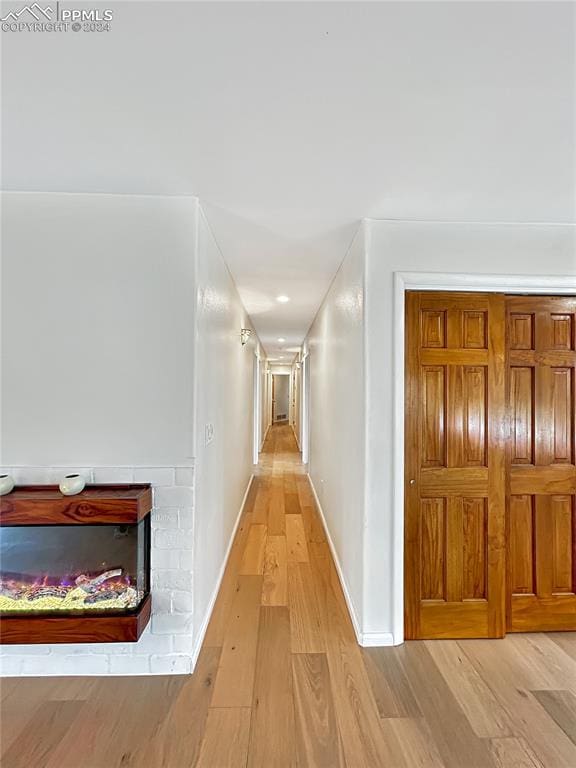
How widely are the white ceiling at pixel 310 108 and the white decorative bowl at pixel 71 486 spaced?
4.82 feet

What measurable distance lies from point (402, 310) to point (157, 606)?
208cm

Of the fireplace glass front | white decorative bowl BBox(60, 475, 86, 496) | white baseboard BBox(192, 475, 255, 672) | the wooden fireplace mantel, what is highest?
white decorative bowl BBox(60, 475, 86, 496)

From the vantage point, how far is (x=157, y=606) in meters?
1.92

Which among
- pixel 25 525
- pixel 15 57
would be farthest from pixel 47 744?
pixel 15 57

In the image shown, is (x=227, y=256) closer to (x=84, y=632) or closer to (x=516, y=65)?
(x=516, y=65)

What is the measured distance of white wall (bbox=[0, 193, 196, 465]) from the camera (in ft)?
6.32

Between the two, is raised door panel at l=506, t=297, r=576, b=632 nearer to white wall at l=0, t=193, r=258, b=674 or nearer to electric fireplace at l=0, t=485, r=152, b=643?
white wall at l=0, t=193, r=258, b=674

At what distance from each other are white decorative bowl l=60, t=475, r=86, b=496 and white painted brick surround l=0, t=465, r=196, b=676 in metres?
0.11

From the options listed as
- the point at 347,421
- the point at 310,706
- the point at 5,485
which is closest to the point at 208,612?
the point at 310,706

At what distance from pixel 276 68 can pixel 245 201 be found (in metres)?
0.88

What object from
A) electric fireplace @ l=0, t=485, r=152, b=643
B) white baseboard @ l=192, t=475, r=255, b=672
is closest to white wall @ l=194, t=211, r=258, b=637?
white baseboard @ l=192, t=475, r=255, b=672

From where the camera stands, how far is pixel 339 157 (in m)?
1.64

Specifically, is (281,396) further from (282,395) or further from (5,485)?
(5,485)

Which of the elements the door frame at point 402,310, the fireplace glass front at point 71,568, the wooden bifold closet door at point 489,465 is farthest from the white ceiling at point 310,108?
the fireplace glass front at point 71,568
